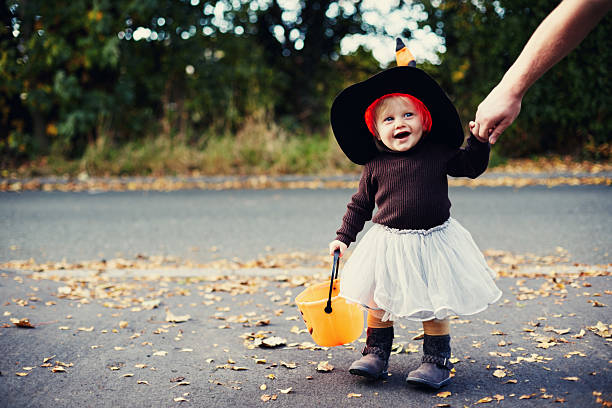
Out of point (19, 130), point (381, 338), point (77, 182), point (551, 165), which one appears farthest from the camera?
point (19, 130)

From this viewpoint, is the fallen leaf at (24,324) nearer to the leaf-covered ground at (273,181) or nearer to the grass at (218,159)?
the leaf-covered ground at (273,181)

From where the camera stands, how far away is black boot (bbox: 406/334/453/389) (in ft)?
9.12

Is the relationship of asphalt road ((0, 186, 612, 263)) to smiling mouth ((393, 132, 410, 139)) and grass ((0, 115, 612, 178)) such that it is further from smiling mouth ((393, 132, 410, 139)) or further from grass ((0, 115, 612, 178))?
smiling mouth ((393, 132, 410, 139))

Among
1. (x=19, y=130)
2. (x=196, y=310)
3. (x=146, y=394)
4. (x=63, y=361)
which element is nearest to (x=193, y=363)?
(x=146, y=394)

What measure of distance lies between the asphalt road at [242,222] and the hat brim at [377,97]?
2.87 m

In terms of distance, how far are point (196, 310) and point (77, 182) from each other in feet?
28.1

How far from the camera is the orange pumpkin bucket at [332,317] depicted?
300 cm

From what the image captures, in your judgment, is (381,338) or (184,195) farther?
(184,195)

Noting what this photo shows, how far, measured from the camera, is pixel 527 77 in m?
2.26

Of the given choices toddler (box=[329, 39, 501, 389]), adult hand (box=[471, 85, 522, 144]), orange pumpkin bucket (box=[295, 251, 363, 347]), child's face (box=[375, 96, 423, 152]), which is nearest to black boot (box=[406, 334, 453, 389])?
toddler (box=[329, 39, 501, 389])

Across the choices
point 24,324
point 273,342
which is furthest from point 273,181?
point 273,342

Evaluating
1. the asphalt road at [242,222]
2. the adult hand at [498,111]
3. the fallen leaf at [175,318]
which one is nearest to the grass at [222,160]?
the asphalt road at [242,222]

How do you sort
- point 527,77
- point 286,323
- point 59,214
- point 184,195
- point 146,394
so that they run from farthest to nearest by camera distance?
point 184,195 → point 59,214 → point 286,323 → point 146,394 → point 527,77

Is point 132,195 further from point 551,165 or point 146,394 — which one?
point 551,165
